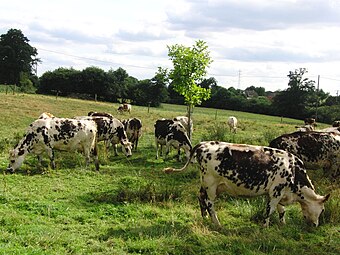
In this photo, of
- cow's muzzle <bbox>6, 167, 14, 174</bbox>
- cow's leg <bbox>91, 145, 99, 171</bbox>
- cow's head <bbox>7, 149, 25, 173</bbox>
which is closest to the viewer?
cow's muzzle <bbox>6, 167, 14, 174</bbox>

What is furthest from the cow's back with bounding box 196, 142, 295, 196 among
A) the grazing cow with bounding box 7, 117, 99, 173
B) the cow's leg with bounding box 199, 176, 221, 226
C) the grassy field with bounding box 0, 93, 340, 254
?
the grazing cow with bounding box 7, 117, 99, 173

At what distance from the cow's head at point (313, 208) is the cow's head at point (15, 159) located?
8.75m

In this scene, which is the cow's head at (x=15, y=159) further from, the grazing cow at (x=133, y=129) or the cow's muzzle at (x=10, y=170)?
the grazing cow at (x=133, y=129)

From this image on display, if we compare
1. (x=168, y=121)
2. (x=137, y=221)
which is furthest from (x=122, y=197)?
(x=168, y=121)

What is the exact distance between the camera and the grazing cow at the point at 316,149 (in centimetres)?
1326

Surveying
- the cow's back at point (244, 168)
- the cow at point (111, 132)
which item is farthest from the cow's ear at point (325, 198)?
the cow at point (111, 132)

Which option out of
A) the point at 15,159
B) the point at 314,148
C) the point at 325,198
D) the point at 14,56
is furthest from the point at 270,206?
the point at 14,56

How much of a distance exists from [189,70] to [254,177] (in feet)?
38.9

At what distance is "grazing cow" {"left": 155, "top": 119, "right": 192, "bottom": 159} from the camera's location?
17.4 meters

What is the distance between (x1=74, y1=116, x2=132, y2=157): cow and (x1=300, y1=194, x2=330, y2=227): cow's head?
9803mm

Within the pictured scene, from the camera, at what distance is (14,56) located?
7762cm

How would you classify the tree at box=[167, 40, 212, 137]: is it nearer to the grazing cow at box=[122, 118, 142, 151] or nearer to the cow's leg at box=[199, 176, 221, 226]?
the grazing cow at box=[122, 118, 142, 151]

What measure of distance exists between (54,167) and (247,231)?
7.65 metres

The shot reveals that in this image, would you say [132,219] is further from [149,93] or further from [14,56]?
[14,56]
